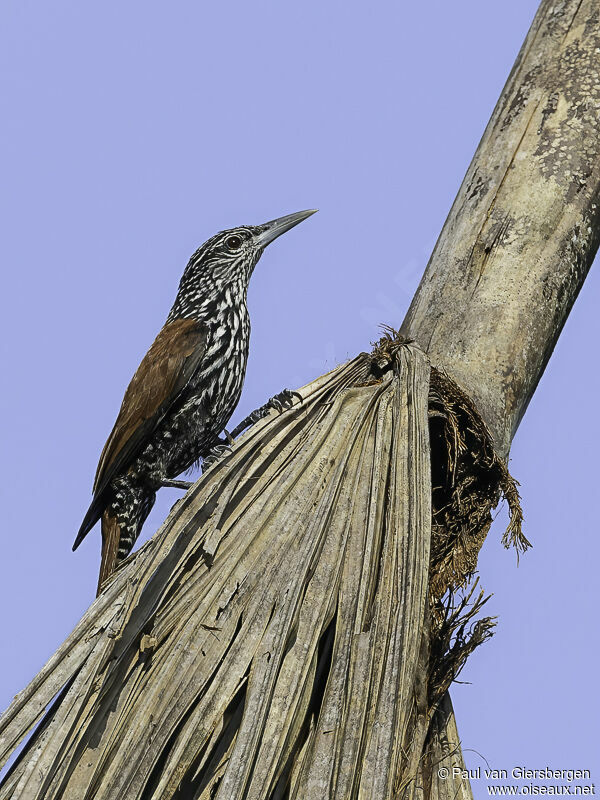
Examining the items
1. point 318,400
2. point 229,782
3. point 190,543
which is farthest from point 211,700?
point 318,400

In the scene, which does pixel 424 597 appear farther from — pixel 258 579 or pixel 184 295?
pixel 184 295

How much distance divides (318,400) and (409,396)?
1.20ft

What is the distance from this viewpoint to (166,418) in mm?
5266

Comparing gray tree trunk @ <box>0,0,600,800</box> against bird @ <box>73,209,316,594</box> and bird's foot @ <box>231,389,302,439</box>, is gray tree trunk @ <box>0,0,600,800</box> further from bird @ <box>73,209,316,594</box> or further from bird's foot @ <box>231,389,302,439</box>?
bird @ <box>73,209,316,594</box>

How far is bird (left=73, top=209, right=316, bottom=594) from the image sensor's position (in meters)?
5.17

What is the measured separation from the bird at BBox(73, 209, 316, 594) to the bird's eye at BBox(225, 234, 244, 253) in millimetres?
619

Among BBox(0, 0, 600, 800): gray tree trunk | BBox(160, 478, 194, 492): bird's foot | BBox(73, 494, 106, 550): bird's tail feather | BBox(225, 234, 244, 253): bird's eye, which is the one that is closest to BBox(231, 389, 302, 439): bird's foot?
BBox(0, 0, 600, 800): gray tree trunk

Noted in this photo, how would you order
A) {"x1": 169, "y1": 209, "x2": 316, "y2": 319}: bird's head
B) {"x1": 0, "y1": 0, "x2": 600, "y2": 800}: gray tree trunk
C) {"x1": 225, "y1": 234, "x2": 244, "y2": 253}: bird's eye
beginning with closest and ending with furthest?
{"x1": 0, "y1": 0, "x2": 600, "y2": 800}: gray tree trunk
{"x1": 169, "y1": 209, "x2": 316, "y2": 319}: bird's head
{"x1": 225, "y1": 234, "x2": 244, "y2": 253}: bird's eye

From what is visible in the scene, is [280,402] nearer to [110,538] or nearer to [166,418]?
[166,418]

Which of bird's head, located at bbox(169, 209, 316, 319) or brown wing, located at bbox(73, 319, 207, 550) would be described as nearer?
brown wing, located at bbox(73, 319, 207, 550)

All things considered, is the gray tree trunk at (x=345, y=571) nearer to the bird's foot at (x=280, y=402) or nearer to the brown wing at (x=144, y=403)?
the bird's foot at (x=280, y=402)

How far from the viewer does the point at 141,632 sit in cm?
300

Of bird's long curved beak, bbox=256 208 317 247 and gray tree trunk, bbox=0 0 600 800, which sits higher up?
bird's long curved beak, bbox=256 208 317 247

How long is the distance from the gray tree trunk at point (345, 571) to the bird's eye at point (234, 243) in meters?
1.85
